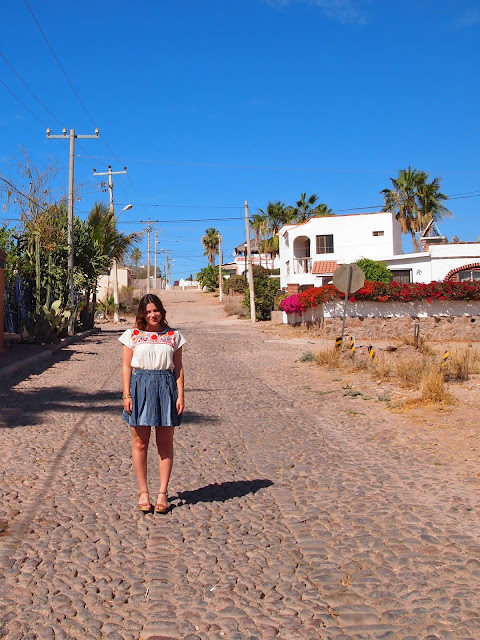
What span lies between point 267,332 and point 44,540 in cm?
2558

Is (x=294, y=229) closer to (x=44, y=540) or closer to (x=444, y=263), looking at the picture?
(x=444, y=263)

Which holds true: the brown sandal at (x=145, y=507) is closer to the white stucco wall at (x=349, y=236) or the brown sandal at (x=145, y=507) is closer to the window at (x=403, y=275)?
the window at (x=403, y=275)

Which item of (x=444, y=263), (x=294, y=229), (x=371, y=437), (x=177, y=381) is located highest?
(x=294, y=229)

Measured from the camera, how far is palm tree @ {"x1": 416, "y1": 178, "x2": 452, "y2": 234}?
173 ft

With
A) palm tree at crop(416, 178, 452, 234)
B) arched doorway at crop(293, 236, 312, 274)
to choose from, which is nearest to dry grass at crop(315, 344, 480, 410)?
arched doorway at crop(293, 236, 312, 274)

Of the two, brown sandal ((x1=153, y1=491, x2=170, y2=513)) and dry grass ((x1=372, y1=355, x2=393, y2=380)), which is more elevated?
dry grass ((x1=372, y1=355, x2=393, y2=380))


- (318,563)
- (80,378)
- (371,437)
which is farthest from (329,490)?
(80,378)

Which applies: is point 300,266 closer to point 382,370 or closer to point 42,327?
point 42,327

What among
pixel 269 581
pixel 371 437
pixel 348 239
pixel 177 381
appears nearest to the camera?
pixel 269 581

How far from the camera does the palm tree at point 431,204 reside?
5284 cm

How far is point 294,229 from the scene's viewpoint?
141 ft

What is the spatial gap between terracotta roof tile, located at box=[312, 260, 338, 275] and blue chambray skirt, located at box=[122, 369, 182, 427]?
119ft

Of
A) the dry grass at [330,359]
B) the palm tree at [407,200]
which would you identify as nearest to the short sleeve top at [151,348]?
the dry grass at [330,359]

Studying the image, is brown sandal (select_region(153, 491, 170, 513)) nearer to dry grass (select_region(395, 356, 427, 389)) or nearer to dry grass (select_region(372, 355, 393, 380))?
dry grass (select_region(395, 356, 427, 389))
